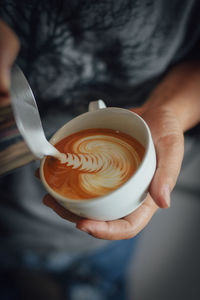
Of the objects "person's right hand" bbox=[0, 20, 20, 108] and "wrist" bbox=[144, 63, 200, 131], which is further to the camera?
"wrist" bbox=[144, 63, 200, 131]

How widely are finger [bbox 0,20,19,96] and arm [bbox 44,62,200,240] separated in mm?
258

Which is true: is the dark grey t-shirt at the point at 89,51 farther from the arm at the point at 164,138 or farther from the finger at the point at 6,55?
the finger at the point at 6,55

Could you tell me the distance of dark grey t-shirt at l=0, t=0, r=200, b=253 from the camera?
625mm

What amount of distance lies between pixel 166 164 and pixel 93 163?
0.46ft

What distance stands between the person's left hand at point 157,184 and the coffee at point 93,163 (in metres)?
0.05

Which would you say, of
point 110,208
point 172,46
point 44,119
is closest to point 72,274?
point 44,119

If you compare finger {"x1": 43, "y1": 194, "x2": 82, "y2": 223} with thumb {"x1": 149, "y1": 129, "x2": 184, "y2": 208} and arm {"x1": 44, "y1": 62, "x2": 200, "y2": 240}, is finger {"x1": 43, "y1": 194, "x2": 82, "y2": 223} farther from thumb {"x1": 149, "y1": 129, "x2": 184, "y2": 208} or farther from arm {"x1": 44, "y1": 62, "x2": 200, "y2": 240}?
thumb {"x1": 149, "y1": 129, "x2": 184, "y2": 208}

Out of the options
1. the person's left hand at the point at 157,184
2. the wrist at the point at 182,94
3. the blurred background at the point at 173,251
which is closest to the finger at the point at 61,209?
the person's left hand at the point at 157,184

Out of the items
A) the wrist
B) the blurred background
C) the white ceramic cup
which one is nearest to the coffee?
the white ceramic cup

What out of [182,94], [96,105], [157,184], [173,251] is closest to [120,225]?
[157,184]

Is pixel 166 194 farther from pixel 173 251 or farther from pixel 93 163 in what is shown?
pixel 173 251

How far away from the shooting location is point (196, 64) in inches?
31.5

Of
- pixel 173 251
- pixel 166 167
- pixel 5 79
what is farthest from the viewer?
pixel 173 251

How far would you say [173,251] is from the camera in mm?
1255
